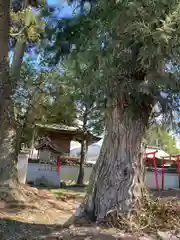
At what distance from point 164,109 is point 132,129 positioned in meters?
0.53

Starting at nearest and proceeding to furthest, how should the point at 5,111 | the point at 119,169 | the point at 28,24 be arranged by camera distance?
the point at 119,169, the point at 5,111, the point at 28,24

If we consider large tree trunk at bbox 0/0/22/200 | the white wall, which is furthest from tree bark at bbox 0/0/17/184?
the white wall

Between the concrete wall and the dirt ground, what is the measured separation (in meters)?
3.12

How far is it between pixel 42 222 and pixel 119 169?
1.81 meters

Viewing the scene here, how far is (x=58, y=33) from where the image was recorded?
15.0 feet

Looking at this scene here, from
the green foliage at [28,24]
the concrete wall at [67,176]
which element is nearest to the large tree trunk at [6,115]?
the green foliage at [28,24]

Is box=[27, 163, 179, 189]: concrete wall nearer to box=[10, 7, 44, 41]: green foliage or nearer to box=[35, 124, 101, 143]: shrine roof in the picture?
box=[35, 124, 101, 143]: shrine roof

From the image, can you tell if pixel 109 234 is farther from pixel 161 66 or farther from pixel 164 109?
pixel 161 66

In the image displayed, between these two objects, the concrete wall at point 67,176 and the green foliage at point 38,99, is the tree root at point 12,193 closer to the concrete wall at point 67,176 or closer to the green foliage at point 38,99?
the green foliage at point 38,99

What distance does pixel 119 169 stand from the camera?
150 inches

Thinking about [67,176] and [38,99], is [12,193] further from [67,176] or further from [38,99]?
[67,176]

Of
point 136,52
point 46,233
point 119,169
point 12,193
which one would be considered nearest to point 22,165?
A: point 12,193

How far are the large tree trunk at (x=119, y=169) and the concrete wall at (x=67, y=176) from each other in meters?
7.04

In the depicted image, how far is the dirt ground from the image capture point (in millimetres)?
3361
